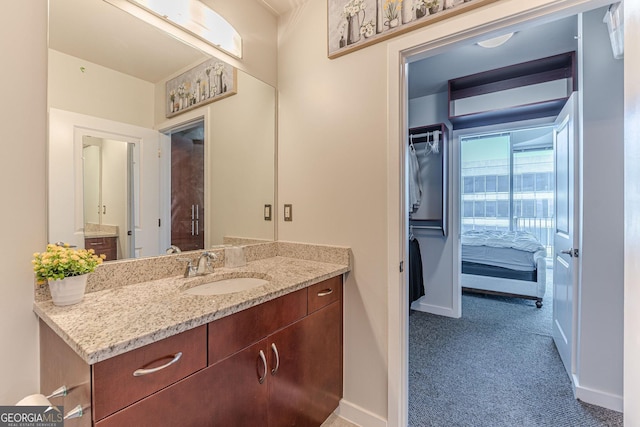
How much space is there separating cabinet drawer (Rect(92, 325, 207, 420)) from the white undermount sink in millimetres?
457

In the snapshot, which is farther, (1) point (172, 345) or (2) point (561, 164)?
(2) point (561, 164)

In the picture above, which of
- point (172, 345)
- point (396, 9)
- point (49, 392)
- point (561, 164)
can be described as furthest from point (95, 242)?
point (561, 164)

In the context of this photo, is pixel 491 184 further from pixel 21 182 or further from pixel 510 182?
pixel 21 182

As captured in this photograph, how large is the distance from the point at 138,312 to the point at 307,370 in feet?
2.78

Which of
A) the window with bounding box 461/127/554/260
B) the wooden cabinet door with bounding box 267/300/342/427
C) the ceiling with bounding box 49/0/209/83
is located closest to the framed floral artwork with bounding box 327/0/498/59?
the ceiling with bounding box 49/0/209/83

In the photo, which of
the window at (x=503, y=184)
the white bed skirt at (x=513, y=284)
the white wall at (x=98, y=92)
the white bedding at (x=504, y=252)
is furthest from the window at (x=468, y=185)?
the white wall at (x=98, y=92)

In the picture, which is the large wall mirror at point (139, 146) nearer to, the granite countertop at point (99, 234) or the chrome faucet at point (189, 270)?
the granite countertop at point (99, 234)

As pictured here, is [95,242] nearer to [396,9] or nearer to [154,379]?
[154,379]

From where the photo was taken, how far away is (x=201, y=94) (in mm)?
1630

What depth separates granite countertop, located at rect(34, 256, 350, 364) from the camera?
748 millimetres

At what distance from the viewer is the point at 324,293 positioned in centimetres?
153

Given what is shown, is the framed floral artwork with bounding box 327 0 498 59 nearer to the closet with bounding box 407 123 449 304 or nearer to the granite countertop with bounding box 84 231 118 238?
the granite countertop with bounding box 84 231 118 238

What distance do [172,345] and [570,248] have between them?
2.43 m

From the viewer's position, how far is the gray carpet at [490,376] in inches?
65.0
